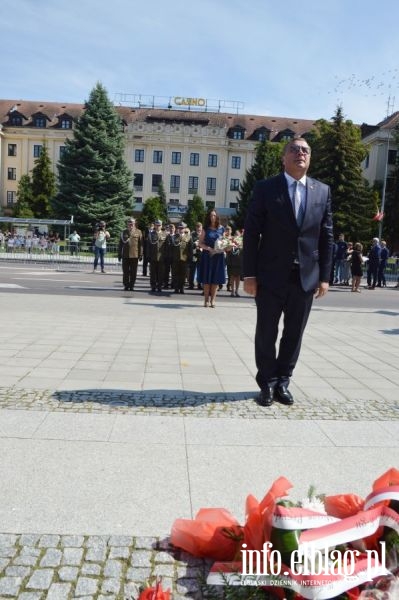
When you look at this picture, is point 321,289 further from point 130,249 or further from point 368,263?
point 368,263

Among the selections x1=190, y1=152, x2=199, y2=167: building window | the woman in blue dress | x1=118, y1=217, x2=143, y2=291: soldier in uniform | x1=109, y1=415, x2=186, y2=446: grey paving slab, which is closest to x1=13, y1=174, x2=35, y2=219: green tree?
x1=190, y1=152, x2=199, y2=167: building window

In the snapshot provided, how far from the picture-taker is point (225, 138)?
86.6 meters

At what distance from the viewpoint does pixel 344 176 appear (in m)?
46.9

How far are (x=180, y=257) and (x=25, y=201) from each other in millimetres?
59312

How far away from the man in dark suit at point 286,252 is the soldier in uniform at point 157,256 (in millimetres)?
11194

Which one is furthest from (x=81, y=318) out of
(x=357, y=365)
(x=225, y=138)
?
(x=225, y=138)

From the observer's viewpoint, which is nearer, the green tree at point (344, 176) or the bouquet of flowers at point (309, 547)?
the bouquet of flowers at point (309, 547)

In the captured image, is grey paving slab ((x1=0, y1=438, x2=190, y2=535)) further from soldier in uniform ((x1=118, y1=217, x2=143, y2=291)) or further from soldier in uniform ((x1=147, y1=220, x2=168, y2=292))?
soldier in uniform ((x1=147, y1=220, x2=168, y2=292))

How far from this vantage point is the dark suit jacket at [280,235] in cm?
469

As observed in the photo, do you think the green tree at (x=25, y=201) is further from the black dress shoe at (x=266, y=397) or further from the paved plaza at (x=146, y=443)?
the black dress shoe at (x=266, y=397)

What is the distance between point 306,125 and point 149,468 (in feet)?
312

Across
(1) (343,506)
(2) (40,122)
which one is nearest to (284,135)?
(2) (40,122)

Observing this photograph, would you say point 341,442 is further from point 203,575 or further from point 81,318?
point 81,318

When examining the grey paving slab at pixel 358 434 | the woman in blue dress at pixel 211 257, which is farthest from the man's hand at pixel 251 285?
the woman in blue dress at pixel 211 257
